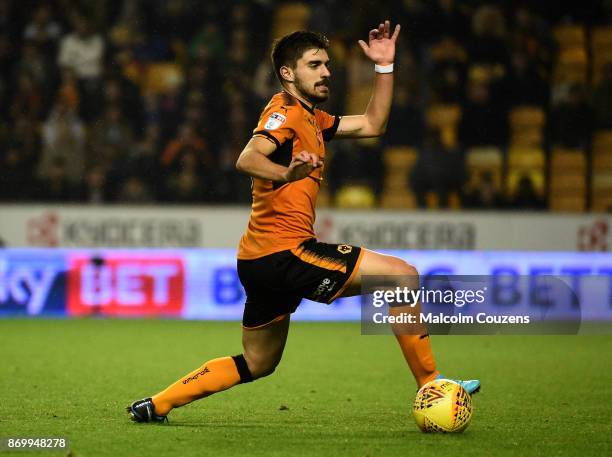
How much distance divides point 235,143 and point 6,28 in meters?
3.44

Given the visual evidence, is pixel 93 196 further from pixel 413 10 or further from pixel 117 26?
pixel 413 10

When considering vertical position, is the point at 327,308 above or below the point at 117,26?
below

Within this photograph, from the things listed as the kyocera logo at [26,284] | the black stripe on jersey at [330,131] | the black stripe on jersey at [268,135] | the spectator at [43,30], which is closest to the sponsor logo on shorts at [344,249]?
the black stripe on jersey at [268,135]

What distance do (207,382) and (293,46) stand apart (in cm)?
171

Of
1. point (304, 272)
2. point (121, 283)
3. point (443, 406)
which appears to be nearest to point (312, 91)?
point (304, 272)

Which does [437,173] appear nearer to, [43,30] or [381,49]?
[43,30]

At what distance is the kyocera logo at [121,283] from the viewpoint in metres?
13.0

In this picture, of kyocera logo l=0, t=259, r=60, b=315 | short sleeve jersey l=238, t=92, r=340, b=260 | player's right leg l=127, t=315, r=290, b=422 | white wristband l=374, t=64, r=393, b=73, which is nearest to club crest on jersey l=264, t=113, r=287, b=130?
short sleeve jersey l=238, t=92, r=340, b=260

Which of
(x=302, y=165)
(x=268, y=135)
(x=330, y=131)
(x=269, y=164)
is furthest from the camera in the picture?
(x=330, y=131)

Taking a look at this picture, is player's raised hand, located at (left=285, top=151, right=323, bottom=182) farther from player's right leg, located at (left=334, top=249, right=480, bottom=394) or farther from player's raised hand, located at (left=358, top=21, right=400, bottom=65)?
player's raised hand, located at (left=358, top=21, right=400, bottom=65)

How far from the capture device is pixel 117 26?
1506 cm

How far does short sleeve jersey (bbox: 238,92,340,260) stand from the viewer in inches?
215

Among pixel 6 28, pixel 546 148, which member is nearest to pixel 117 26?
pixel 6 28

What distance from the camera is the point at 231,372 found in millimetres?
5758
